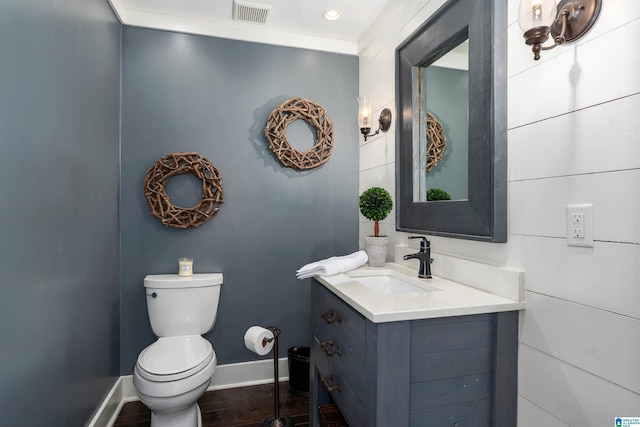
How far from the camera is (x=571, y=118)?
106 cm

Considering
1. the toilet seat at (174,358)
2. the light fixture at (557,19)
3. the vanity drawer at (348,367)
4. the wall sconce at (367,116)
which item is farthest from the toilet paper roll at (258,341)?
the light fixture at (557,19)

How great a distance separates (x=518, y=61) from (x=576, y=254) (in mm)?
706

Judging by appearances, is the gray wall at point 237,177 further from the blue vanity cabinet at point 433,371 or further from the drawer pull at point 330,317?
the blue vanity cabinet at point 433,371

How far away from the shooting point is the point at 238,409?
213 centimetres

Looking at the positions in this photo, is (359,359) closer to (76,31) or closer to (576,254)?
(576,254)

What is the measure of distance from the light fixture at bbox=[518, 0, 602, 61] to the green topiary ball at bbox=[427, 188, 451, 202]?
727 millimetres

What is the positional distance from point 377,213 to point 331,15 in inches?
53.7

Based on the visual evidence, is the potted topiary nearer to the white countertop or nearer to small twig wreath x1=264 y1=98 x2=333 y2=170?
the white countertop

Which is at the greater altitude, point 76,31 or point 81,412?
point 76,31

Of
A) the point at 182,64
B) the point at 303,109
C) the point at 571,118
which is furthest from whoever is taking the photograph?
the point at 303,109

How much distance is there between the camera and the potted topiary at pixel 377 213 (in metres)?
1.94

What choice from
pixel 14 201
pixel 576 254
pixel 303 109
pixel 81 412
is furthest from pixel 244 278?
pixel 576 254

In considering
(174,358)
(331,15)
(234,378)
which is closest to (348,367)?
(174,358)

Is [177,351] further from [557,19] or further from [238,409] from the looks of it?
[557,19]
